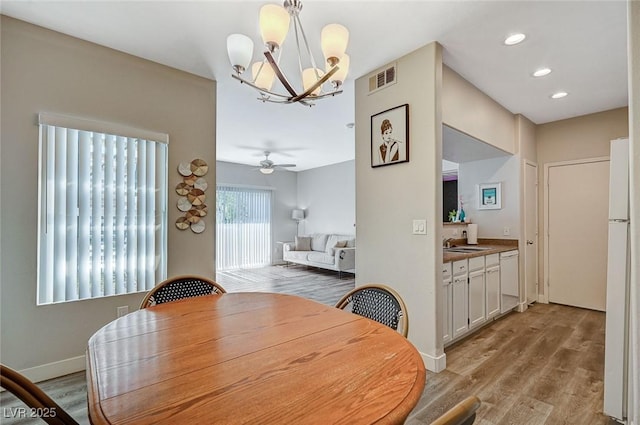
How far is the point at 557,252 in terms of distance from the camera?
423cm

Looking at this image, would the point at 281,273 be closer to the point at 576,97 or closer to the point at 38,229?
the point at 38,229

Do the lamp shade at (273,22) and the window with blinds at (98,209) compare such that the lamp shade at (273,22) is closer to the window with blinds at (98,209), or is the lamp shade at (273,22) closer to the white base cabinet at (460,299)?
the window with blinds at (98,209)

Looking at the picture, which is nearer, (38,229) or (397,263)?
(38,229)

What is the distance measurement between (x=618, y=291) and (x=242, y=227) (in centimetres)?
711

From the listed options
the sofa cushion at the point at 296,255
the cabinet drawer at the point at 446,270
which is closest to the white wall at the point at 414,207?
the cabinet drawer at the point at 446,270

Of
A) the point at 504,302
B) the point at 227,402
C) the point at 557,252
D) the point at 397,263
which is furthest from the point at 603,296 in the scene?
the point at 227,402

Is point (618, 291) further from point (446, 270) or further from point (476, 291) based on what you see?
point (476, 291)

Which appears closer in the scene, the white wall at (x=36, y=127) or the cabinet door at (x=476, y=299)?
the white wall at (x=36, y=127)

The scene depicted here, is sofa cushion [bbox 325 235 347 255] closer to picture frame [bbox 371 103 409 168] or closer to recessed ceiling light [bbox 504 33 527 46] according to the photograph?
picture frame [bbox 371 103 409 168]

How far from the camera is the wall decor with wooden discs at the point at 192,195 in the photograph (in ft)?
9.41

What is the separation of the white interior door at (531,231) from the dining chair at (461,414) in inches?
163

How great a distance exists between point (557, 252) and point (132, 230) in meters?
5.18

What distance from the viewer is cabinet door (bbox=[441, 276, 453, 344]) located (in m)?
2.62

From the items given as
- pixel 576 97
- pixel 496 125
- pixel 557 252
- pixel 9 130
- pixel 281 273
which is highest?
pixel 576 97
